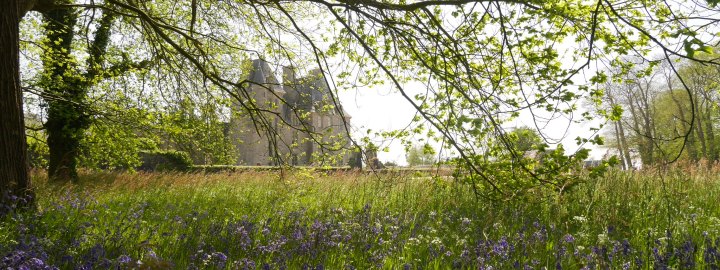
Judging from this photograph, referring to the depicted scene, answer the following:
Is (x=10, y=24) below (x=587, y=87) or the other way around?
the other way around

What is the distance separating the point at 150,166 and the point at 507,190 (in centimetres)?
1768

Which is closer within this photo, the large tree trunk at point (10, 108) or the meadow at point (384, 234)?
the meadow at point (384, 234)

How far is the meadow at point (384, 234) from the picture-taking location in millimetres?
3307

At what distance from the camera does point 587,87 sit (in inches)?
188

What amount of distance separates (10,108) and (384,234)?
432cm

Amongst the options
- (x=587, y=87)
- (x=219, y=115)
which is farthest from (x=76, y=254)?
(x=219, y=115)

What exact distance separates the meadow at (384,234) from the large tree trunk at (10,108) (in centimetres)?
43

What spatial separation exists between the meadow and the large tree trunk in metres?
0.43

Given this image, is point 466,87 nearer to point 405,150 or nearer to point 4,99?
point 405,150

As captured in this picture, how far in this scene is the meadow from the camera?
3307mm

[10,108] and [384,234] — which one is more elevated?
[10,108]

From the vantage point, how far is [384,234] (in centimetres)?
498

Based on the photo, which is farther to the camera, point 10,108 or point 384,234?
point 10,108

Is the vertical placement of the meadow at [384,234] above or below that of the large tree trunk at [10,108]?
below
